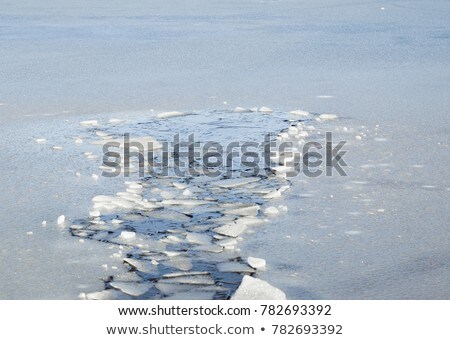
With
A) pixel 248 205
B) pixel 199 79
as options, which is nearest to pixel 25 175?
pixel 248 205

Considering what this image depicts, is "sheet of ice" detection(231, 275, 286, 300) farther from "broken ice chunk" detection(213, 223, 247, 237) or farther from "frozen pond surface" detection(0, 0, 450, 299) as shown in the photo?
"broken ice chunk" detection(213, 223, 247, 237)

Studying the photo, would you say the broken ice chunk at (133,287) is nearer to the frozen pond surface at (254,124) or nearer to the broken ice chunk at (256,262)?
the frozen pond surface at (254,124)

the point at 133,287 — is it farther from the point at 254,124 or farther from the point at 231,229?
the point at 254,124

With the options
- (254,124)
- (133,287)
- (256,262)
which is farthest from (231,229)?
(254,124)

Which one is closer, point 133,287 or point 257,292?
point 257,292

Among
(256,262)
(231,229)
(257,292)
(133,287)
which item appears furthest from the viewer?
(231,229)

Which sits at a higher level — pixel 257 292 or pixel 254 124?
pixel 254 124

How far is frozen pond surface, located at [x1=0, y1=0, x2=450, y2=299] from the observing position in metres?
3.32

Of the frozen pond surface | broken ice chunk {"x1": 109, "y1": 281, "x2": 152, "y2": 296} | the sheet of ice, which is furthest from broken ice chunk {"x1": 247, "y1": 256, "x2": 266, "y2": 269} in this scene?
broken ice chunk {"x1": 109, "y1": 281, "x2": 152, "y2": 296}

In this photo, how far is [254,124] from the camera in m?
5.85

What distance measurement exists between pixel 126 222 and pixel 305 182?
1120 millimetres

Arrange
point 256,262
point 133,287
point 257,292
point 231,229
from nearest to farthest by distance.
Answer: point 257,292 < point 133,287 < point 256,262 < point 231,229

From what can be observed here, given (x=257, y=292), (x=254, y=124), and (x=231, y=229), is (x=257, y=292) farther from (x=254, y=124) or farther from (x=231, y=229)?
(x=254, y=124)

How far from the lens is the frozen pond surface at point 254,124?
332 centimetres
